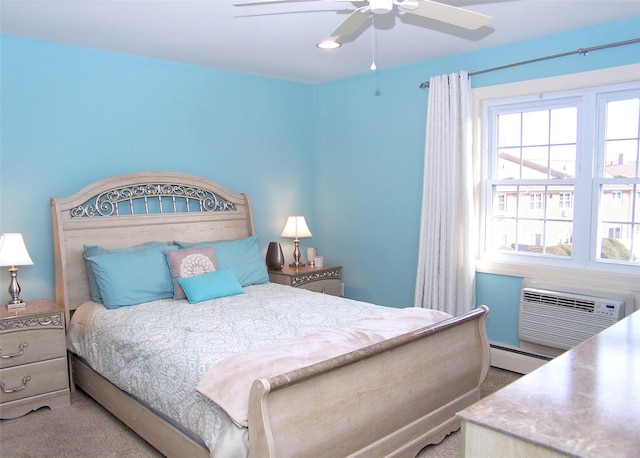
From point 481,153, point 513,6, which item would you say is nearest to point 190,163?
point 481,153

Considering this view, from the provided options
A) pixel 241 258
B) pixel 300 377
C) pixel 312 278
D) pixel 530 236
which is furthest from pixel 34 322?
pixel 530 236

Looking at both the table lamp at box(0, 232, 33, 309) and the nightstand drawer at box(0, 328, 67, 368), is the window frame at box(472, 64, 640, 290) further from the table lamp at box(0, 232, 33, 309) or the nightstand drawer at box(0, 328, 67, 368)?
the table lamp at box(0, 232, 33, 309)

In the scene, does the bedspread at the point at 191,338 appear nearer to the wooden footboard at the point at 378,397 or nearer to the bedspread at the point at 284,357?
the bedspread at the point at 284,357

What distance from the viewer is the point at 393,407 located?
2316mm

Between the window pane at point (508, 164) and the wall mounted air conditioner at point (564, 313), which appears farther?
the window pane at point (508, 164)

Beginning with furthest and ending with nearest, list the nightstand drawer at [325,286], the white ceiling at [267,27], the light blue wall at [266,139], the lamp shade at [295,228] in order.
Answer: the lamp shade at [295,228], the nightstand drawer at [325,286], the light blue wall at [266,139], the white ceiling at [267,27]

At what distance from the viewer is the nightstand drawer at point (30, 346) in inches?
118

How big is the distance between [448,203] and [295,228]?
149 centimetres

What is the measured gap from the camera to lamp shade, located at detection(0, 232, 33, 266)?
9.98 ft

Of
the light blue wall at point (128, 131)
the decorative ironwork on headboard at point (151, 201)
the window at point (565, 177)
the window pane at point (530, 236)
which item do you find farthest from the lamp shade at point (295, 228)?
the window pane at point (530, 236)

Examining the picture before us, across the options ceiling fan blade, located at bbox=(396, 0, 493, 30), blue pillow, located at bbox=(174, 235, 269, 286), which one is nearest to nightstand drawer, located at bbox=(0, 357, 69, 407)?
blue pillow, located at bbox=(174, 235, 269, 286)

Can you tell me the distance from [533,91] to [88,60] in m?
3.30

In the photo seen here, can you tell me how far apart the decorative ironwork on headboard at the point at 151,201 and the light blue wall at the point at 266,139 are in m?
0.18

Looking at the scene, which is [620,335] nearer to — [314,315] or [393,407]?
[393,407]
